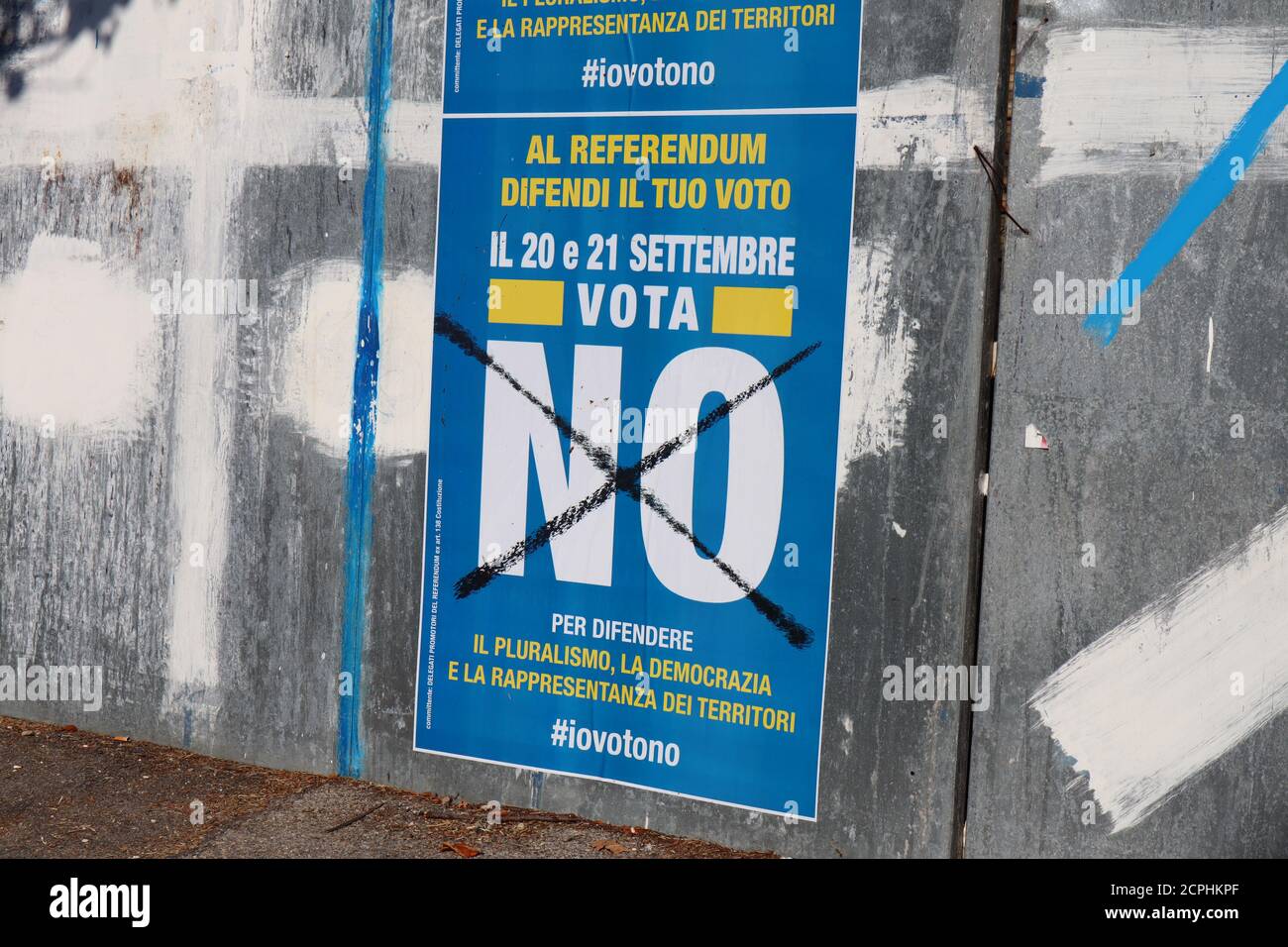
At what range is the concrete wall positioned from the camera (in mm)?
3910

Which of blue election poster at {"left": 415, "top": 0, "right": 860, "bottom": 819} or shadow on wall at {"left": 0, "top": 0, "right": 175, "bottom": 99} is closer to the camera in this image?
blue election poster at {"left": 415, "top": 0, "right": 860, "bottom": 819}

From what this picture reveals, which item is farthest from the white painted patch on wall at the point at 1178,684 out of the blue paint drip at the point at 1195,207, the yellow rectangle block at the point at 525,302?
the yellow rectangle block at the point at 525,302

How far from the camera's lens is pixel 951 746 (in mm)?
4102

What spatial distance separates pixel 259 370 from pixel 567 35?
1.89 meters

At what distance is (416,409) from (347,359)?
15.6 inches

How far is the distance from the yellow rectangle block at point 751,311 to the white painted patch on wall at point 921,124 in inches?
21.4

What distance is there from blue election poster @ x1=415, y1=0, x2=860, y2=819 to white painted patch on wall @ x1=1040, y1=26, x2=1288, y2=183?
681 mm

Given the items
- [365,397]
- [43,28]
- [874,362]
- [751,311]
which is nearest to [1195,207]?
[874,362]

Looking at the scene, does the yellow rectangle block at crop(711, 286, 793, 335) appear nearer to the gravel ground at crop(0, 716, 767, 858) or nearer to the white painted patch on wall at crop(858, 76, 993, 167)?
the white painted patch on wall at crop(858, 76, 993, 167)

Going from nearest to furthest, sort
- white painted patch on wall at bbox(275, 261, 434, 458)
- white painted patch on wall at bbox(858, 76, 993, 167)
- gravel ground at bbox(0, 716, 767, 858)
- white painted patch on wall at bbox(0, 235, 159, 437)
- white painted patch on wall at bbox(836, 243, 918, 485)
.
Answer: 1. white painted patch on wall at bbox(858, 76, 993, 167)
2. white painted patch on wall at bbox(836, 243, 918, 485)
3. gravel ground at bbox(0, 716, 767, 858)
4. white painted patch on wall at bbox(275, 261, 434, 458)
5. white painted patch on wall at bbox(0, 235, 159, 437)

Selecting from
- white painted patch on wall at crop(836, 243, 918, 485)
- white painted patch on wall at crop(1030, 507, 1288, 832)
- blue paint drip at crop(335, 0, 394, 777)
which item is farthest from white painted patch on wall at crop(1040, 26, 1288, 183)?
blue paint drip at crop(335, 0, 394, 777)

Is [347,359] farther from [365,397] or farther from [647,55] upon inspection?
[647,55]

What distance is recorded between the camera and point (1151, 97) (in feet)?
12.7
